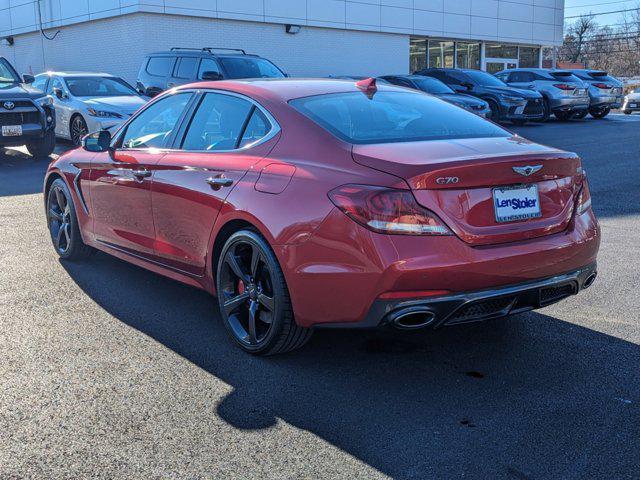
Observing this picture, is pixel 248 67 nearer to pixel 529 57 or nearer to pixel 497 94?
pixel 497 94

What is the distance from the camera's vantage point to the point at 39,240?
7.22 m

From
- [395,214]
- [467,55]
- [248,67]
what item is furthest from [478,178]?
[467,55]

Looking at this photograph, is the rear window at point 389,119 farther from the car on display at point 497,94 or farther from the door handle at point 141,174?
the car on display at point 497,94

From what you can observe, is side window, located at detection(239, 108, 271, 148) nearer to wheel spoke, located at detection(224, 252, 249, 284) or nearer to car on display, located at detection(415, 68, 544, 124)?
wheel spoke, located at detection(224, 252, 249, 284)

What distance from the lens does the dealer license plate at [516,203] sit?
3688 millimetres

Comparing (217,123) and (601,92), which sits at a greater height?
(217,123)

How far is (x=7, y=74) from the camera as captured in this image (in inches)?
555

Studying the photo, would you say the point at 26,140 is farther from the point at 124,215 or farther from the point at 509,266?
the point at 509,266

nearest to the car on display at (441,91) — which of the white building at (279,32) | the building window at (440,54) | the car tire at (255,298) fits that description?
the white building at (279,32)

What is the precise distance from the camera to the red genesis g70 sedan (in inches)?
138

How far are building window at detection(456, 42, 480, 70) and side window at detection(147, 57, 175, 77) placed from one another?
21.7m

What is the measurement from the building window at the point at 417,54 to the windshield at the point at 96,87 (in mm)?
19185

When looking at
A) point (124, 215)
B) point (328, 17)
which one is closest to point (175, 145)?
point (124, 215)

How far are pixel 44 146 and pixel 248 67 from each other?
4352mm
